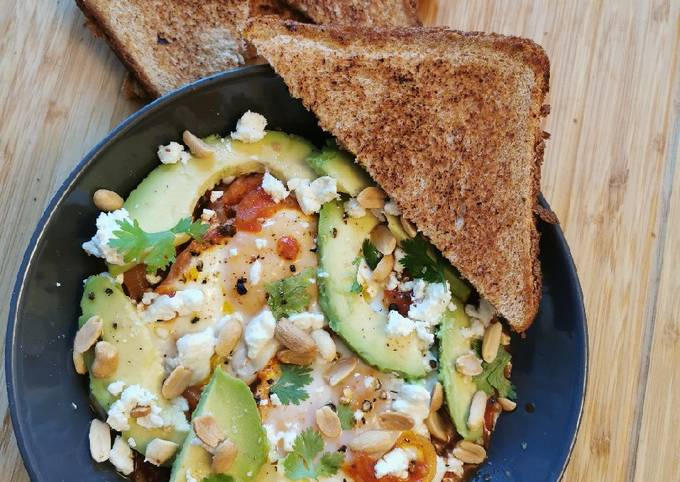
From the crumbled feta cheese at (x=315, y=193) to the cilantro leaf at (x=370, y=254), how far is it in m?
0.18

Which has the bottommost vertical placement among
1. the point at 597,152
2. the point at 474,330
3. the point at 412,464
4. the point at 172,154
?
the point at 412,464

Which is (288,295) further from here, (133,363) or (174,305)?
(133,363)

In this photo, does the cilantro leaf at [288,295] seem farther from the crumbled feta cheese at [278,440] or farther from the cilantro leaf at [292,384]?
the crumbled feta cheese at [278,440]

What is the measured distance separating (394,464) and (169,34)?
1549 millimetres

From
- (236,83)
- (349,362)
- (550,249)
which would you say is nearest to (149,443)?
(349,362)

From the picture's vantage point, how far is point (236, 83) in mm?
2160

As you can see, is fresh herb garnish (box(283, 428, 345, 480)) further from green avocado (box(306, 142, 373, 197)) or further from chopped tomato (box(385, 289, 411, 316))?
green avocado (box(306, 142, 373, 197))

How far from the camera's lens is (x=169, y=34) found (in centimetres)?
242

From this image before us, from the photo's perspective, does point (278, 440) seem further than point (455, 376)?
No

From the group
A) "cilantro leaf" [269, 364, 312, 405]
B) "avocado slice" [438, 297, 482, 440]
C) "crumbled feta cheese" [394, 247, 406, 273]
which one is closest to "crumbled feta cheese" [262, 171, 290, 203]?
"crumbled feta cheese" [394, 247, 406, 273]

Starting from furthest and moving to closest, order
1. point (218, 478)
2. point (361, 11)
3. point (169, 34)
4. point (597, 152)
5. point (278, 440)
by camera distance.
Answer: point (597, 152), point (361, 11), point (169, 34), point (278, 440), point (218, 478)

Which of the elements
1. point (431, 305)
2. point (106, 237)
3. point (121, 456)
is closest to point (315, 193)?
point (431, 305)

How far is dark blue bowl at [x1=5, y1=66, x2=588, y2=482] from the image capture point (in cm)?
196

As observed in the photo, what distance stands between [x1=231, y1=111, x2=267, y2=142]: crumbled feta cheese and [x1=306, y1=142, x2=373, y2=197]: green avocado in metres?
0.17
